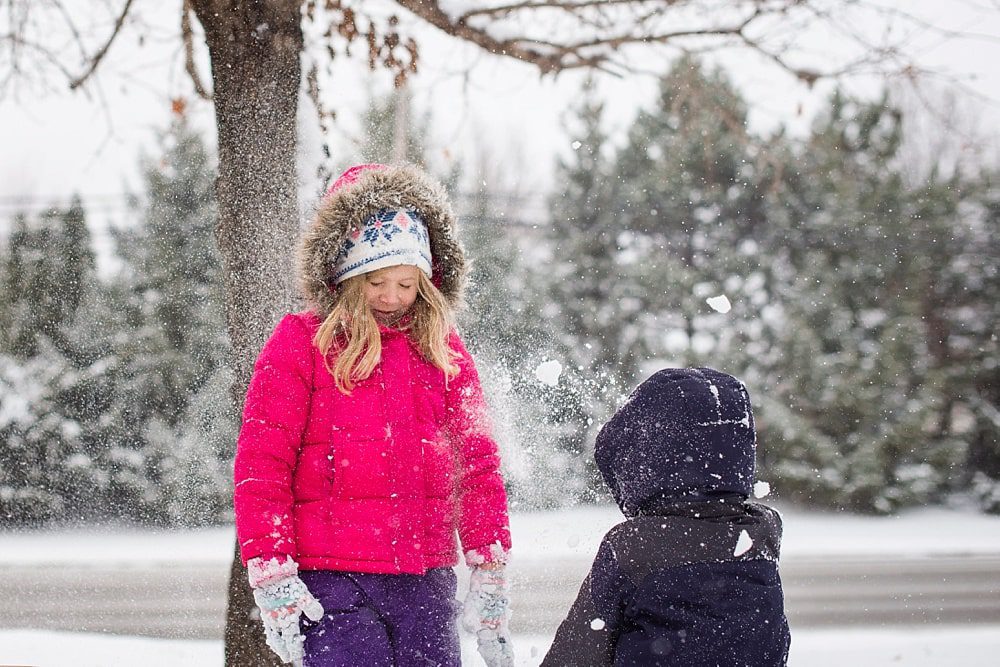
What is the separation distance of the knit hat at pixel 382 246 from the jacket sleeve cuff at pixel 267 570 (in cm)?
75

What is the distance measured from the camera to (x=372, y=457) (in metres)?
1.99

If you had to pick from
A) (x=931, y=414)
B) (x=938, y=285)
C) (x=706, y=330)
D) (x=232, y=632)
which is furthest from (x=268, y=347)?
(x=938, y=285)

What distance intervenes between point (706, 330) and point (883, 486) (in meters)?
3.70

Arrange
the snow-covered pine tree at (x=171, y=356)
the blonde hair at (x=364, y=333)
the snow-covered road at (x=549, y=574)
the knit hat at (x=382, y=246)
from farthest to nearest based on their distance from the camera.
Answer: the snow-covered pine tree at (x=171, y=356) → the snow-covered road at (x=549, y=574) → the knit hat at (x=382, y=246) → the blonde hair at (x=364, y=333)

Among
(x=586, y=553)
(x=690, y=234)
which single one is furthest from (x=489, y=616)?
(x=690, y=234)

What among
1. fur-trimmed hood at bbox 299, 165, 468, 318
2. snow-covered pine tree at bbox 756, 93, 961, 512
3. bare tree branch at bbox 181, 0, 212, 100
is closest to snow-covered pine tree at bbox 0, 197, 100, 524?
bare tree branch at bbox 181, 0, 212, 100

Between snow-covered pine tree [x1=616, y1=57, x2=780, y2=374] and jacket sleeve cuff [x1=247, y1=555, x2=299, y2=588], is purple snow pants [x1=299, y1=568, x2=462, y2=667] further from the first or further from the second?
snow-covered pine tree [x1=616, y1=57, x2=780, y2=374]

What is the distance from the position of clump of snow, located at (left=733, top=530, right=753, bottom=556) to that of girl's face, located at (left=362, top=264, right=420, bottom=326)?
104cm

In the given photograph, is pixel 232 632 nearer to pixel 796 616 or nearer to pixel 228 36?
pixel 228 36

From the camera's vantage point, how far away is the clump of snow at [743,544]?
5.36 ft

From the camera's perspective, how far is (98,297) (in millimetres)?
12516

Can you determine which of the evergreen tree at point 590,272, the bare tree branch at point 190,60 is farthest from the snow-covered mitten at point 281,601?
the evergreen tree at point 590,272

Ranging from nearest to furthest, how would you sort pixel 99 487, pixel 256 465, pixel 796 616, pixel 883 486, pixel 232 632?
pixel 256 465
pixel 232 632
pixel 796 616
pixel 99 487
pixel 883 486

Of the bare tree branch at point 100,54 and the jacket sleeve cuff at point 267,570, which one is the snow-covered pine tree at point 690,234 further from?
the jacket sleeve cuff at point 267,570
